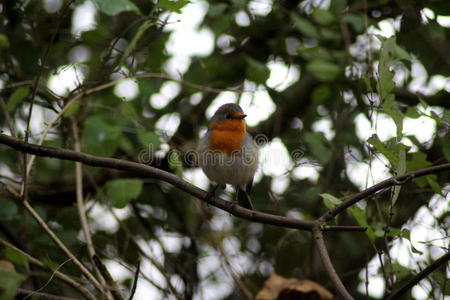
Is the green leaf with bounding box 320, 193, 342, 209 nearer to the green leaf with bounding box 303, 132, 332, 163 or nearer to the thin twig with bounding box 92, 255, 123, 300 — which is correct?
the thin twig with bounding box 92, 255, 123, 300

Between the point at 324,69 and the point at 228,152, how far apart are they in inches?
39.1

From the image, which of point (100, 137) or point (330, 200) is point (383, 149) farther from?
point (100, 137)

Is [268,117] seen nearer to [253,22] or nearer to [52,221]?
[253,22]

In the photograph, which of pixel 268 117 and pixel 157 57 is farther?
pixel 268 117

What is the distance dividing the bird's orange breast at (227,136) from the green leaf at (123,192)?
75 centimetres

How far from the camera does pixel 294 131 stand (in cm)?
531

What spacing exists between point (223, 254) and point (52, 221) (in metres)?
1.47

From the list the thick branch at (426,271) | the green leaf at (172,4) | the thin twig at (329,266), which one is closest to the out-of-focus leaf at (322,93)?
the green leaf at (172,4)

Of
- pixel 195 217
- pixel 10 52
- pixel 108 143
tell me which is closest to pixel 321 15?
pixel 108 143

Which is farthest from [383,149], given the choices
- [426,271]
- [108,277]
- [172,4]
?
[108,277]

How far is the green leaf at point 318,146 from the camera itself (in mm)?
4375

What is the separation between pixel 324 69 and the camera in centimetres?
432

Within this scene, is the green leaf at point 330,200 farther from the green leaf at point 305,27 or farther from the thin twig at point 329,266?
the green leaf at point 305,27

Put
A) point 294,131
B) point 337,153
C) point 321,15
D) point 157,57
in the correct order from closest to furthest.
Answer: point 321,15 < point 157,57 < point 337,153 < point 294,131
